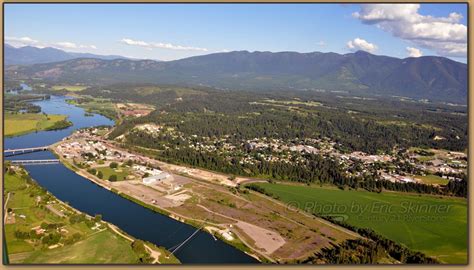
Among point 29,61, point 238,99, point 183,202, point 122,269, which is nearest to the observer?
point 122,269

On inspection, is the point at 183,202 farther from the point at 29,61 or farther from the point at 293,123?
the point at 29,61

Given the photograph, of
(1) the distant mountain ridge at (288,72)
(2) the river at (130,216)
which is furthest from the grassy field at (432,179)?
(1) the distant mountain ridge at (288,72)

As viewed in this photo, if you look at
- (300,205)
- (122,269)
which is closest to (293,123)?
(300,205)

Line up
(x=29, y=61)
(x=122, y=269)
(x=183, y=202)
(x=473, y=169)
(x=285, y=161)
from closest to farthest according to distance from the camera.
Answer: (x=122, y=269)
(x=473, y=169)
(x=183, y=202)
(x=285, y=161)
(x=29, y=61)

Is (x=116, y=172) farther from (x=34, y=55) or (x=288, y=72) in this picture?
(x=34, y=55)

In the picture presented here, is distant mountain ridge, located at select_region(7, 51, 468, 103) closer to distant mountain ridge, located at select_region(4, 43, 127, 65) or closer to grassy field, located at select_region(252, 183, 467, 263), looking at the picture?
distant mountain ridge, located at select_region(4, 43, 127, 65)

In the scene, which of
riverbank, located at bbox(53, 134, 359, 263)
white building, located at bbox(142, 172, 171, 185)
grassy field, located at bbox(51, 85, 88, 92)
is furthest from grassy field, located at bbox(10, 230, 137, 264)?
grassy field, located at bbox(51, 85, 88, 92)
